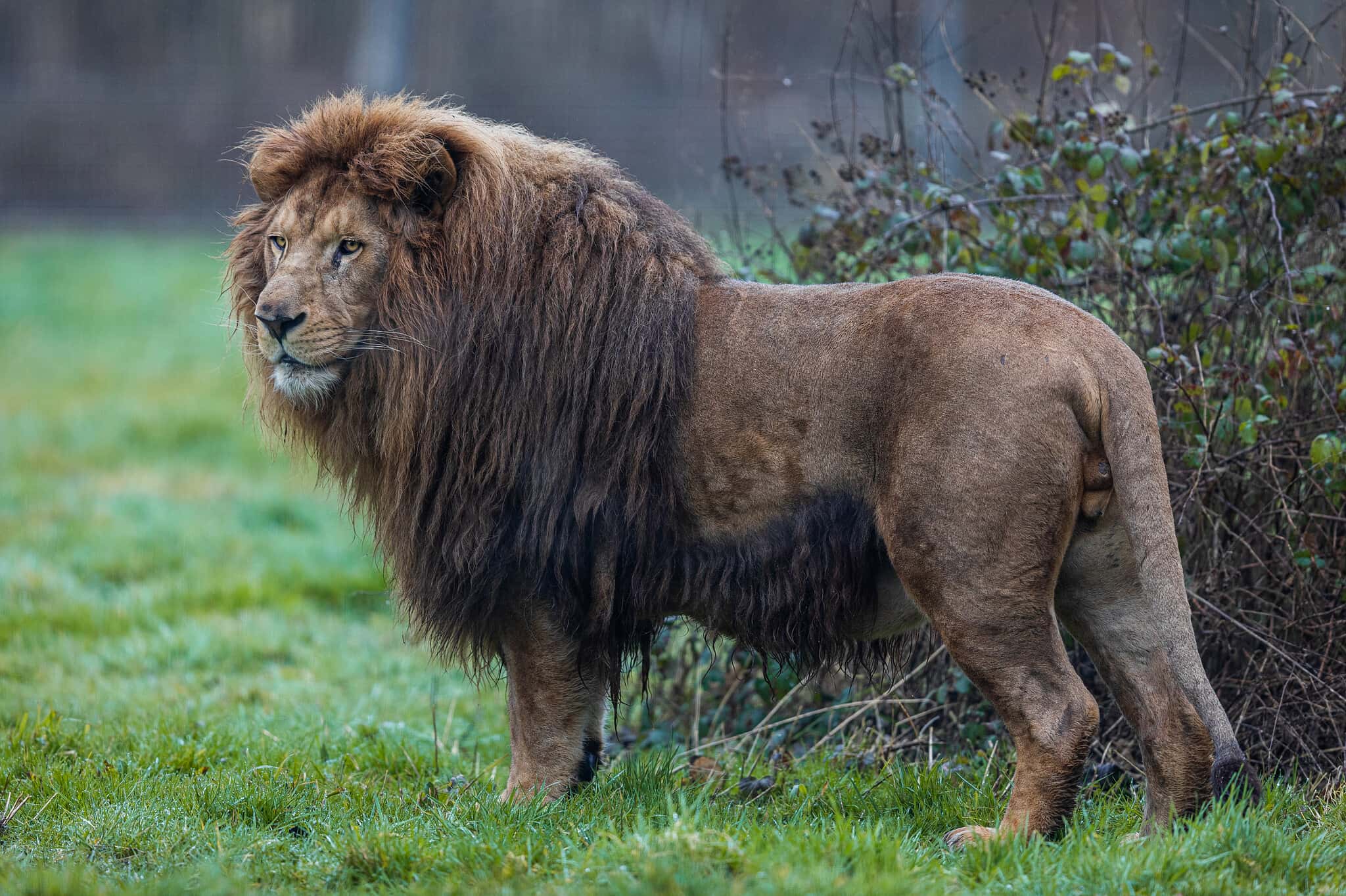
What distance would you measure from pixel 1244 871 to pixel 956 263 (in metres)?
2.32

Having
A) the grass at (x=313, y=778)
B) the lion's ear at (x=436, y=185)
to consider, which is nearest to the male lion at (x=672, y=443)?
the lion's ear at (x=436, y=185)

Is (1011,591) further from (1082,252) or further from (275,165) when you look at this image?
(275,165)

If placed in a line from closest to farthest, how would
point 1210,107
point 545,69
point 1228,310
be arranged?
point 1228,310
point 1210,107
point 545,69

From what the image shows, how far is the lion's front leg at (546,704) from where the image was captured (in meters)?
3.80

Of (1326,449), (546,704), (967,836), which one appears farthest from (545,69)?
(967,836)

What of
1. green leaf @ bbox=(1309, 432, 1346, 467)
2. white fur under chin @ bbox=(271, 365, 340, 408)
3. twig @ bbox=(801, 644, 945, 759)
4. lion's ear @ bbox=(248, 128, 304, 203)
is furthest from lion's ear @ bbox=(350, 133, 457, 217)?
green leaf @ bbox=(1309, 432, 1346, 467)

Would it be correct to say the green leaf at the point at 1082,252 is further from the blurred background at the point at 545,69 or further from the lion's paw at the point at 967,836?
the lion's paw at the point at 967,836

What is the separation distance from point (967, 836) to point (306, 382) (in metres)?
2.13

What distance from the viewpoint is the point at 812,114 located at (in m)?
8.38

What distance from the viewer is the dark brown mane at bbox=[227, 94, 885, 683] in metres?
3.53

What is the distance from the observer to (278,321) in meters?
3.62

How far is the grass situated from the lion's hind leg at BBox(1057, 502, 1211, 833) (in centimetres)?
14

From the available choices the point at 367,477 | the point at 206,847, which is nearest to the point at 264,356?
the point at 367,477

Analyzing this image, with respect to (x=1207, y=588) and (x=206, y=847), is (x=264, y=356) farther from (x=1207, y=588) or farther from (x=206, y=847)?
(x=1207, y=588)
